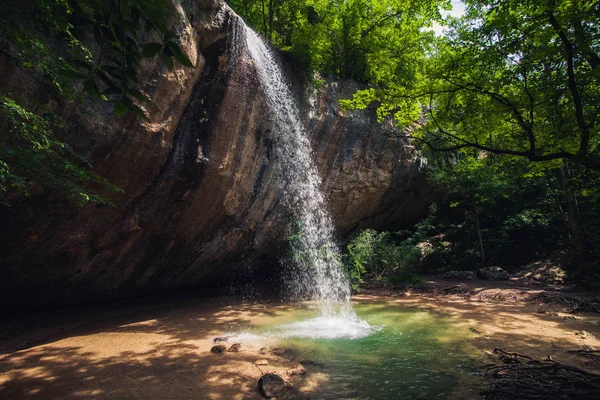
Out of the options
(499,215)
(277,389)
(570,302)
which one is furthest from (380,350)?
(499,215)

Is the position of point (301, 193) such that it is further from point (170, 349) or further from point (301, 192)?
point (170, 349)

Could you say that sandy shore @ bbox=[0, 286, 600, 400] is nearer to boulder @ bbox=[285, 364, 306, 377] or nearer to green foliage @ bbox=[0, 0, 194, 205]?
boulder @ bbox=[285, 364, 306, 377]

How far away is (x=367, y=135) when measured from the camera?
12578 millimetres

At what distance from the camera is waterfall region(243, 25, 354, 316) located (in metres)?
9.12

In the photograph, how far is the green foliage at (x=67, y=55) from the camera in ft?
4.94

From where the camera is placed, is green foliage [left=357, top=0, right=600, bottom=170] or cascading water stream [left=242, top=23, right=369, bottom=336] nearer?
green foliage [left=357, top=0, right=600, bottom=170]

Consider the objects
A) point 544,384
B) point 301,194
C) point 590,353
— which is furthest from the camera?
point 301,194

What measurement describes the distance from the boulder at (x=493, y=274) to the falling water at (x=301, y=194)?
519 cm

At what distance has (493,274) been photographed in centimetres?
1148

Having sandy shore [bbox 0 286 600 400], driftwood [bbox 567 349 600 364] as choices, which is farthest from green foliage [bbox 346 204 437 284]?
driftwood [bbox 567 349 600 364]

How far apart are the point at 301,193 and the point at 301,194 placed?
32 millimetres

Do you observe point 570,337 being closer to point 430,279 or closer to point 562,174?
point 430,279

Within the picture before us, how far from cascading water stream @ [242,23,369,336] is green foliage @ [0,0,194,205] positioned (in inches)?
146

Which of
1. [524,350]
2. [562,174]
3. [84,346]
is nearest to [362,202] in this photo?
[562,174]
